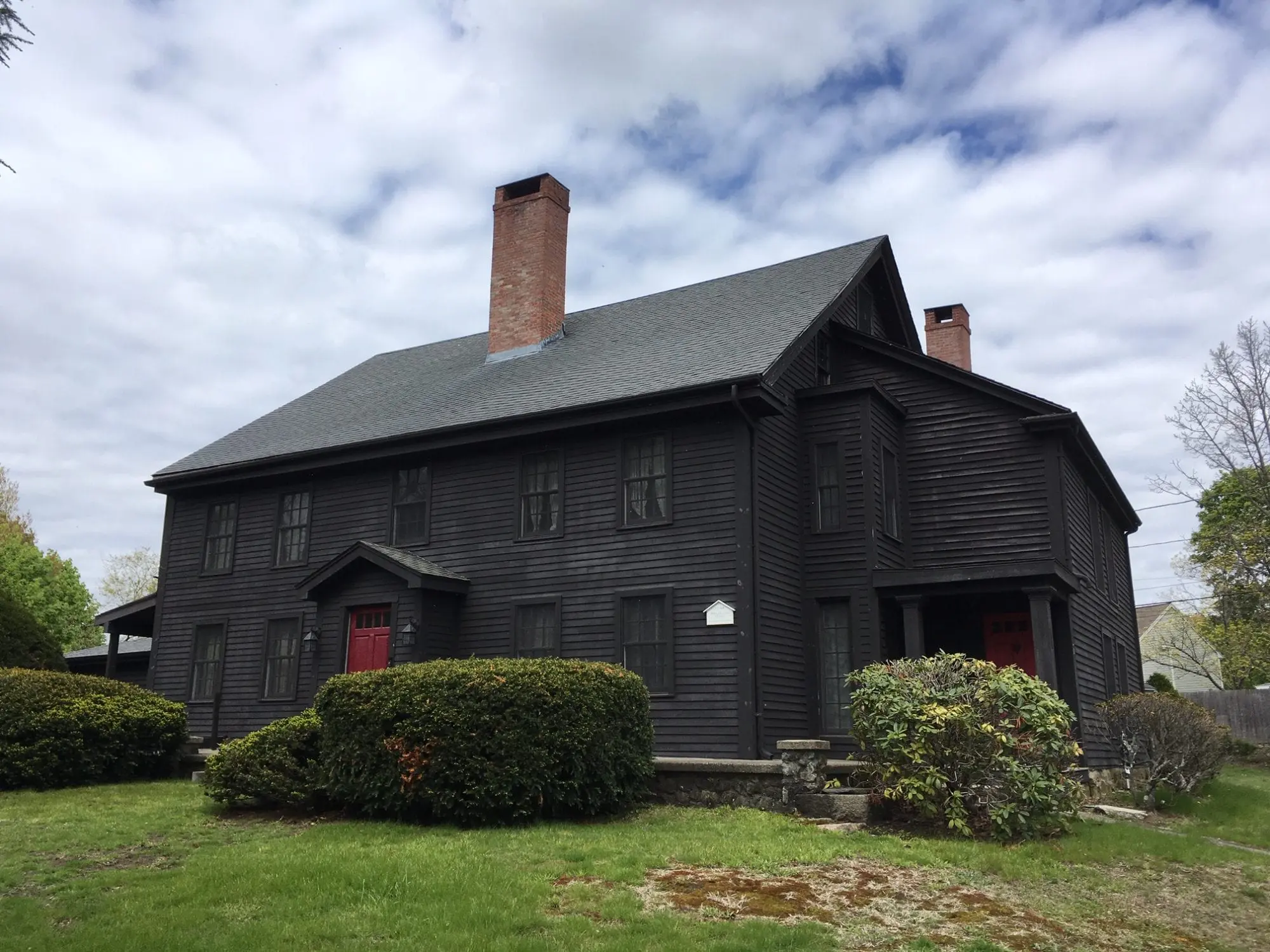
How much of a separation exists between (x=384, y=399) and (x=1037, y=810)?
14227mm

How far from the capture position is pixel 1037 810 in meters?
10.3

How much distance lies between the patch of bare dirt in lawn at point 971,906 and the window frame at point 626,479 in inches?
269

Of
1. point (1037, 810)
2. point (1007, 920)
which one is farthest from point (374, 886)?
point (1037, 810)

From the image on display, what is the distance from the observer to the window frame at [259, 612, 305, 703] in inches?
713

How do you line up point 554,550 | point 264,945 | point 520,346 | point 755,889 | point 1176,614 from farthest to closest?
point 1176,614
point 520,346
point 554,550
point 755,889
point 264,945

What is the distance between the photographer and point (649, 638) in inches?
590

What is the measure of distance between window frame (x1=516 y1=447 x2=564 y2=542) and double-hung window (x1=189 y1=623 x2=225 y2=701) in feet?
21.3

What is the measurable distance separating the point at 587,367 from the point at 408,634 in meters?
5.12

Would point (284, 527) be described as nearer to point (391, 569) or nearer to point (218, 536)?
point (218, 536)

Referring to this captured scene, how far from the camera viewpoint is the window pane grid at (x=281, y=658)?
720 inches

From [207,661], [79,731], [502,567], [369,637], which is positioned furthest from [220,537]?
[502,567]

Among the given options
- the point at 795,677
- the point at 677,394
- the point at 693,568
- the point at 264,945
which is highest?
the point at 677,394

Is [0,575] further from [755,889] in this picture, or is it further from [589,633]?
[755,889]

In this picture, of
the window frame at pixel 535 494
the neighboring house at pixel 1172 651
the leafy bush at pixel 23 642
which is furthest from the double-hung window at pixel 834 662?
the neighboring house at pixel 1172 651
